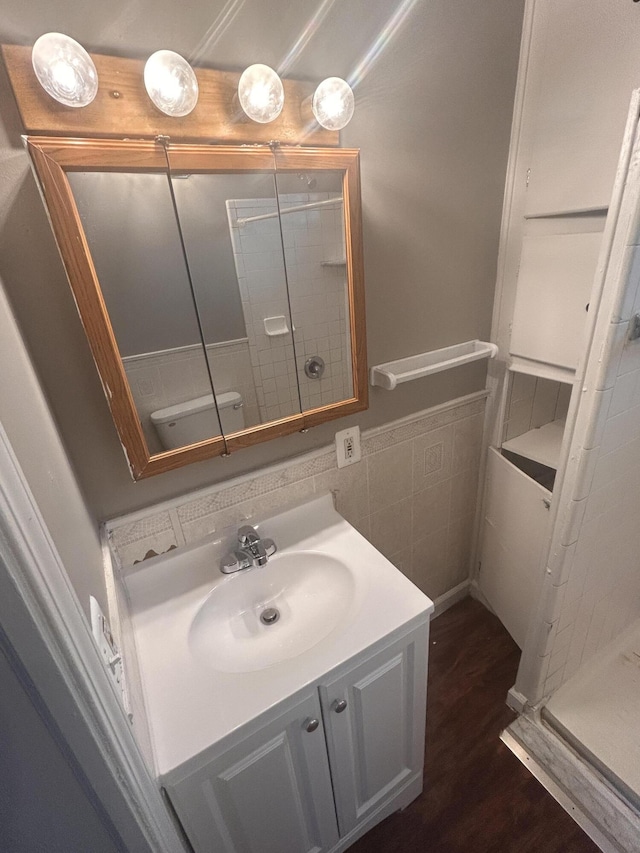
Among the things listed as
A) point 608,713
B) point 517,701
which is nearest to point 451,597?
point 517,701

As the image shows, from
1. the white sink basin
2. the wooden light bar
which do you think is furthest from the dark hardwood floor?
the wooden light bar

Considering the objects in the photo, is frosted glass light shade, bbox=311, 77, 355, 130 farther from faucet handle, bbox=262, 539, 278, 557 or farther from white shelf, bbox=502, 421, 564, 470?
white shelf, bbox=502, 421, 564, 470

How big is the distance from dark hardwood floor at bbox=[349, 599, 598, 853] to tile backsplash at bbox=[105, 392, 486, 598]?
1.07ft

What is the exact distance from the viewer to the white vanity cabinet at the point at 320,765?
28.7 inches

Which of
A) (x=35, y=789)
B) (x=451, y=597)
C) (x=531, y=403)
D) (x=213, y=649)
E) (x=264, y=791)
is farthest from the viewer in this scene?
(x=451, y=597)

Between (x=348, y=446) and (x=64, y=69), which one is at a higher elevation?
(x=64, y=69)

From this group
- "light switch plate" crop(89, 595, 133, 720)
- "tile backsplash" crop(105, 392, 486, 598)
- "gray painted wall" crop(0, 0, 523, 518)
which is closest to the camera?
"light switch plate" crop(89, 595, 133, 720)

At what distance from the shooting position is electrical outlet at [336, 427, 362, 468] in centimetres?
116

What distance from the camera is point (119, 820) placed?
45 cm

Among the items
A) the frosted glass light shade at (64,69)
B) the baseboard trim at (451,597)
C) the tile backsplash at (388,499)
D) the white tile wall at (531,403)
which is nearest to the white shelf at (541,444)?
the white tile wall at (531,403)

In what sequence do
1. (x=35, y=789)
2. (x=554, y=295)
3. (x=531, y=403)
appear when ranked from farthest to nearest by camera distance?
(x=531, y=403)
(x=554, y=295)
(x=35, y=789)

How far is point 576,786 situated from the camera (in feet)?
3.95

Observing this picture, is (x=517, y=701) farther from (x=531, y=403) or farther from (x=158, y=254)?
(x=158, y=254)

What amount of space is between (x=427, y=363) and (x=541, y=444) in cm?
58
